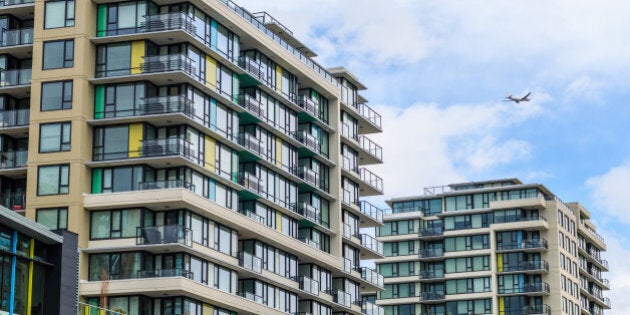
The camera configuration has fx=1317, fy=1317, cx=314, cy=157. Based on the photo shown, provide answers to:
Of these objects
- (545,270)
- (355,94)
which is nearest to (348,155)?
(355,94)

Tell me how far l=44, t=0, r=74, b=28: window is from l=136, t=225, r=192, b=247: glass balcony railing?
15272 mm

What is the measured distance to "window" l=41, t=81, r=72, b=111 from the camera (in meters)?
88.3

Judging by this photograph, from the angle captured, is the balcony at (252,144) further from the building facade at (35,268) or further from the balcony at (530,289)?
the balcony at (530,289)

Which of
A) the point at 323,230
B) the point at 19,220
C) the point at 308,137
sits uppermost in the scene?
the point at 308,137

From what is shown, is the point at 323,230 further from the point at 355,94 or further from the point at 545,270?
the point at 545,270

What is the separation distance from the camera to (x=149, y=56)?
8956cm

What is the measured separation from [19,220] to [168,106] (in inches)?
1318

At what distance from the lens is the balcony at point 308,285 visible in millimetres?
104650

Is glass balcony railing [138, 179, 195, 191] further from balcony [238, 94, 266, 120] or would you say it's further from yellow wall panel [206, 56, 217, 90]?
balcony [238, 94, 266, 120]

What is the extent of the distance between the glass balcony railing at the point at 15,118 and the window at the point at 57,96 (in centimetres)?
198

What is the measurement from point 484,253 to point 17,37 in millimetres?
90508

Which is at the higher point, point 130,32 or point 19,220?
point 130,32

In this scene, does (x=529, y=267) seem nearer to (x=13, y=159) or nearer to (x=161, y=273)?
(x=161, y=273)

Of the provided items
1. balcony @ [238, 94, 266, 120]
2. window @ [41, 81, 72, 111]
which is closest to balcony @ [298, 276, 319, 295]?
balcony @ [238, 94, 266, 120]
